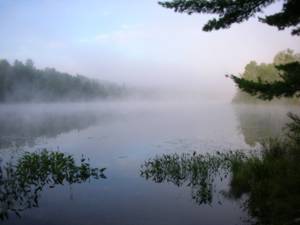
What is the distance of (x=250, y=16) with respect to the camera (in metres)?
8.98

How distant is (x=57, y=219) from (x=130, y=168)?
8159 millimetres

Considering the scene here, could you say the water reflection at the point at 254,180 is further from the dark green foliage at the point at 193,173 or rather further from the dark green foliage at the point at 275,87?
the dark green foliage at the point at 275,87

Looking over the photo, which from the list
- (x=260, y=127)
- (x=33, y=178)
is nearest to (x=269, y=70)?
(x=260, y=127)

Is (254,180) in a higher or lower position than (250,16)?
lower

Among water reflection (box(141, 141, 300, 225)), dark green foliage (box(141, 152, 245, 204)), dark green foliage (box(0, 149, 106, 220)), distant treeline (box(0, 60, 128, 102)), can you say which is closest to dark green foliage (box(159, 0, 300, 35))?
water reflection (box(141, 141, 300, 225))

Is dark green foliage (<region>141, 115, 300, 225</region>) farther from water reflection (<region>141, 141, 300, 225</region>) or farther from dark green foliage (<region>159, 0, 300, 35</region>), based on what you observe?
dark green foliage (<region>159, 0, 300, 35</region>)

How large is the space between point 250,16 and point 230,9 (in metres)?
0.66

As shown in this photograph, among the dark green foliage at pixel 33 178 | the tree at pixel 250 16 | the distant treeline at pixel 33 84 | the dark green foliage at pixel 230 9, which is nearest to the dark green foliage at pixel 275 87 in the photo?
the tree at pixel 250 16

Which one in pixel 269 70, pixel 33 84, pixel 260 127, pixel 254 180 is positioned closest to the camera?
pixel 254 180

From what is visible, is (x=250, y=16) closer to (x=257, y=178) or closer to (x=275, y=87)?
(x=275, y=87)

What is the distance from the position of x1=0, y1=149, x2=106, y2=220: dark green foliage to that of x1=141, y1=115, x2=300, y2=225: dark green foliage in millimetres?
3703

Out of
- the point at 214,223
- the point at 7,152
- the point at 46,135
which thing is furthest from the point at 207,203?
the point at 46,135

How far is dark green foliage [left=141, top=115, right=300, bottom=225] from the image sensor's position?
340 inches

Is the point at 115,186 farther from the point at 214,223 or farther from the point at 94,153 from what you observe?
the point at 94,153
